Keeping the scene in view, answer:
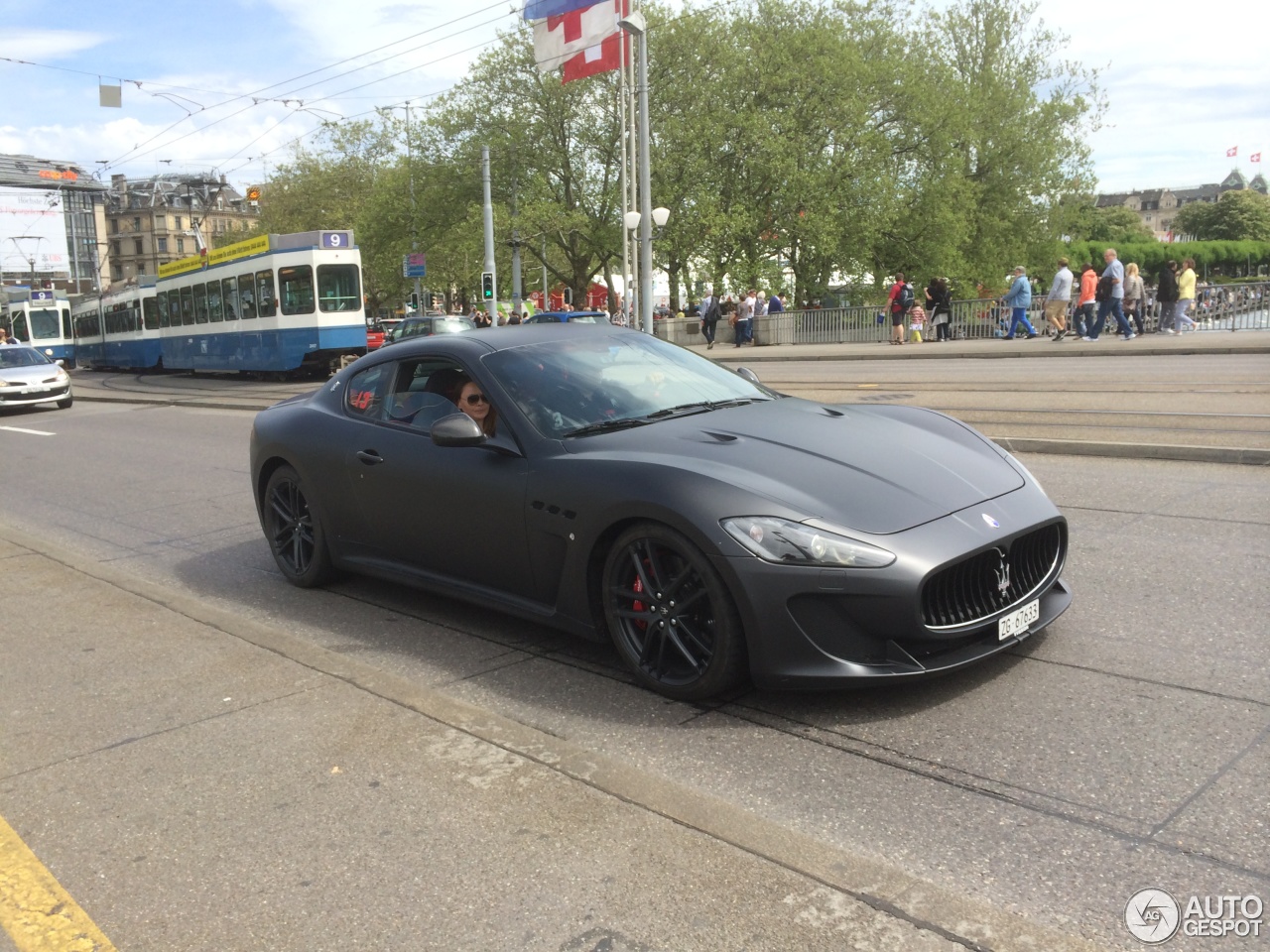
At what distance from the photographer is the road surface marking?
2744mm

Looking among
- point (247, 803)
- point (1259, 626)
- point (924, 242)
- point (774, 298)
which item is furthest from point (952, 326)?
point (247, 803)

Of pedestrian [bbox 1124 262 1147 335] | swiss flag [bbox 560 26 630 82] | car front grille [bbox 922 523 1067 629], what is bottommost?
car front grille [bbox 922 523 1067 629]

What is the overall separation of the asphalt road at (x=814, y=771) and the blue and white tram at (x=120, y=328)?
35.7 metres

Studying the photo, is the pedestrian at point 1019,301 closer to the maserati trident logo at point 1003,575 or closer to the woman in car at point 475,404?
the woman in car at point 475,404

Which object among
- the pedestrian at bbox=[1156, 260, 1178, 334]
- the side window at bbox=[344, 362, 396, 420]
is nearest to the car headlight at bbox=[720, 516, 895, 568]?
the side window at bbox=[344, 362, 396, 420]

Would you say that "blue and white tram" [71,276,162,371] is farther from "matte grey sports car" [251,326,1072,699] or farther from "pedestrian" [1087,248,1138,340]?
"matte grey sports car" [251,326,1072,699]

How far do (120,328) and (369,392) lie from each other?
4141 centimetres

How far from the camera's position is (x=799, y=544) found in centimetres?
370

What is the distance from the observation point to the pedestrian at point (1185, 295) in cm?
2345

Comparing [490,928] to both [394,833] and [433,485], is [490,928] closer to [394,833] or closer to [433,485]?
[394,833]

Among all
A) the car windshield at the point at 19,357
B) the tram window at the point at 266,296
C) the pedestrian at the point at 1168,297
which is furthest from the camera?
the tram window at the point at 266,296

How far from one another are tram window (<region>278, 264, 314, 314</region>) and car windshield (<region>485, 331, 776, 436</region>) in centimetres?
2384

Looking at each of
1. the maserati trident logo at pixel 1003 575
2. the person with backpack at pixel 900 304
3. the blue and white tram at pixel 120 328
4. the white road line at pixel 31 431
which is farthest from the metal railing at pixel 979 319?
the maserati trident logo at pixel 1003 575

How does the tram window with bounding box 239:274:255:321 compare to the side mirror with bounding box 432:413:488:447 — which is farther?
the tram window with bounding box 239:274:255:321
